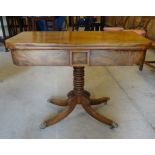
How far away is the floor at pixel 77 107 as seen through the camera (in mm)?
1369

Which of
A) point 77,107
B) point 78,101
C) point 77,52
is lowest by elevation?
point 77,107

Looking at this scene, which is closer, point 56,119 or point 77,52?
point 77,52

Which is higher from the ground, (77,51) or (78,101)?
(77,51)

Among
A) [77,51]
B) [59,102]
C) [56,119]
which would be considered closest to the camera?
[77,51]

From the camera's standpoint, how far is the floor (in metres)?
1.37

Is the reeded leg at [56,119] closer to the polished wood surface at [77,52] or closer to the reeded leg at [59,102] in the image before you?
the reeded leg at [59,102]

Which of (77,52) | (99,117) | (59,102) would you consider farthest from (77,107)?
(77,52)

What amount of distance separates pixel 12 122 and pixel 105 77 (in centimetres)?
131

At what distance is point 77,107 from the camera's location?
1.68 m

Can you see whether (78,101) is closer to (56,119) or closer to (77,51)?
(56,119)

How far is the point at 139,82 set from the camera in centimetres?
221
